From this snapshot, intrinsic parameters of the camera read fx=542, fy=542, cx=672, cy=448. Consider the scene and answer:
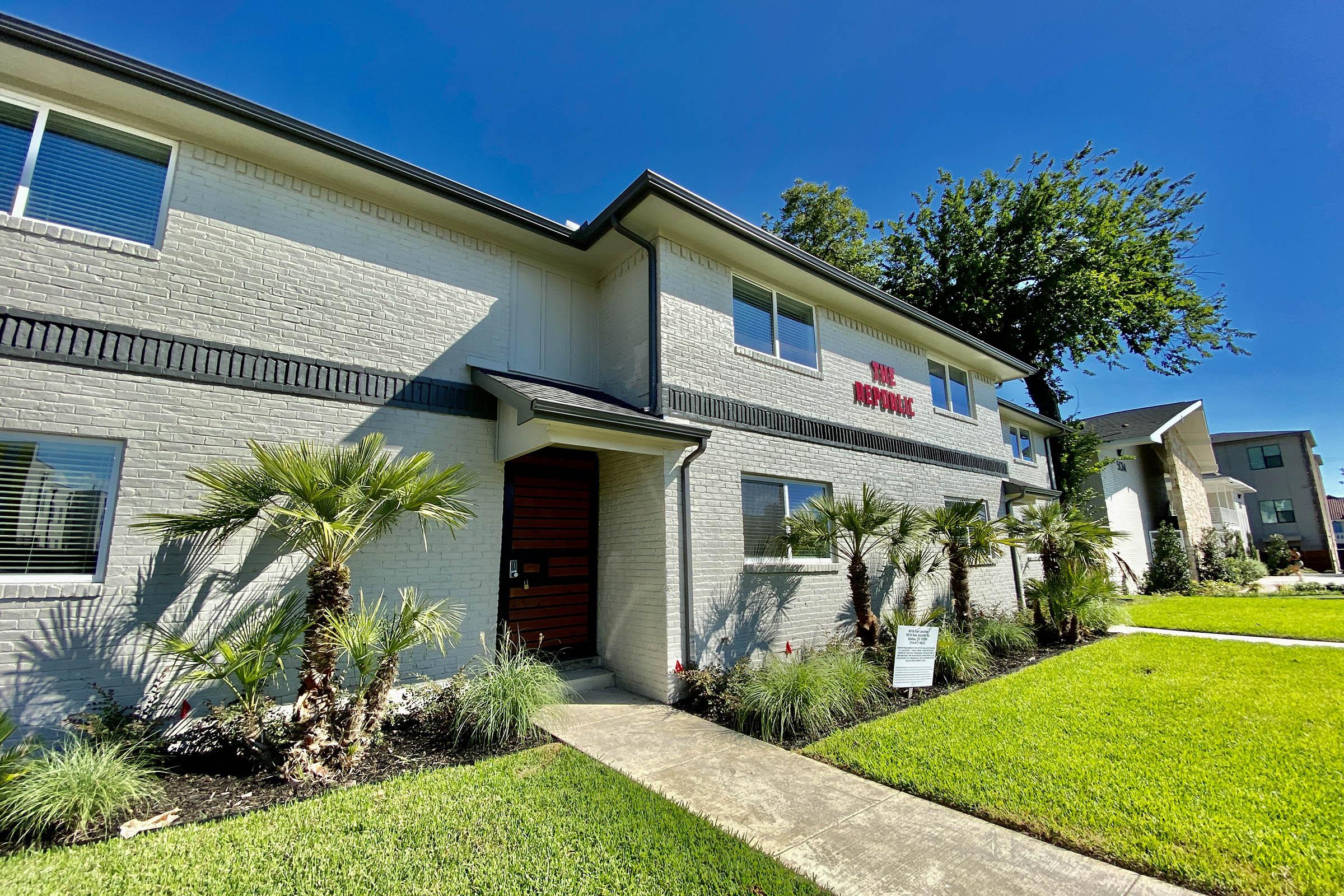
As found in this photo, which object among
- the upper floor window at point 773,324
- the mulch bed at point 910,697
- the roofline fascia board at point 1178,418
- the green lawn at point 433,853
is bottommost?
the mulch bed at point 910,697

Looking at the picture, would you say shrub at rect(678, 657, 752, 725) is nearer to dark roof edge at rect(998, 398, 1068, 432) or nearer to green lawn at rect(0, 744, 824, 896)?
green lawn at rect(0, 744, 824, 896)

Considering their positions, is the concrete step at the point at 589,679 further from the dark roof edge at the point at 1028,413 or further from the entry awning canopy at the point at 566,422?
the dark roof edge at the point at 1028,413

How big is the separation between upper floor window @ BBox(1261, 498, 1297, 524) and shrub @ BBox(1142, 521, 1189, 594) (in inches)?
888

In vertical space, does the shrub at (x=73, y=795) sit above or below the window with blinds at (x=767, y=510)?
below

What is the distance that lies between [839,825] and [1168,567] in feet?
82.3

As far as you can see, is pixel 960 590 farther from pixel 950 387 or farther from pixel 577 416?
pixel 577 416

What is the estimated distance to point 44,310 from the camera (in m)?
4.77

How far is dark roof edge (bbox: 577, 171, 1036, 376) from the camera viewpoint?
6.93m

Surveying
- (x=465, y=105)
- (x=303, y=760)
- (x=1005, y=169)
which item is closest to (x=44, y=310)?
(x=303, y=760)

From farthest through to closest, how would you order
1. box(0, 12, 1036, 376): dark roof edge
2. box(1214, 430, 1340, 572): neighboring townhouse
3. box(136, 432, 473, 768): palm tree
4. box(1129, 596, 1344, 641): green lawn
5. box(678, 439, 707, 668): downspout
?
box(1214, 430, 1340, 572): neighboring townhouse, box(1129, 596, 1344, 641): green lawn, box(678, 439, 707, 668): downspout, box(0, 12, 1036, 376): dark roof edge, box(136, 432, 473, 768): palm tree

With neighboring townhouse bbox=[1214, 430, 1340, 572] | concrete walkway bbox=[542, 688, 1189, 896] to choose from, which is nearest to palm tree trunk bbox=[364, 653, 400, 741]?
concrete walkway bbox=[542, 688, 1189, 896]

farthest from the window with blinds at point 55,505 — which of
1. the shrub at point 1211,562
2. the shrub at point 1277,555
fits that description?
the shrub at point 1277,555

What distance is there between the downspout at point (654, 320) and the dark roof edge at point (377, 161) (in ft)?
1.22

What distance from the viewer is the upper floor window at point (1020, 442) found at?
682 inches
